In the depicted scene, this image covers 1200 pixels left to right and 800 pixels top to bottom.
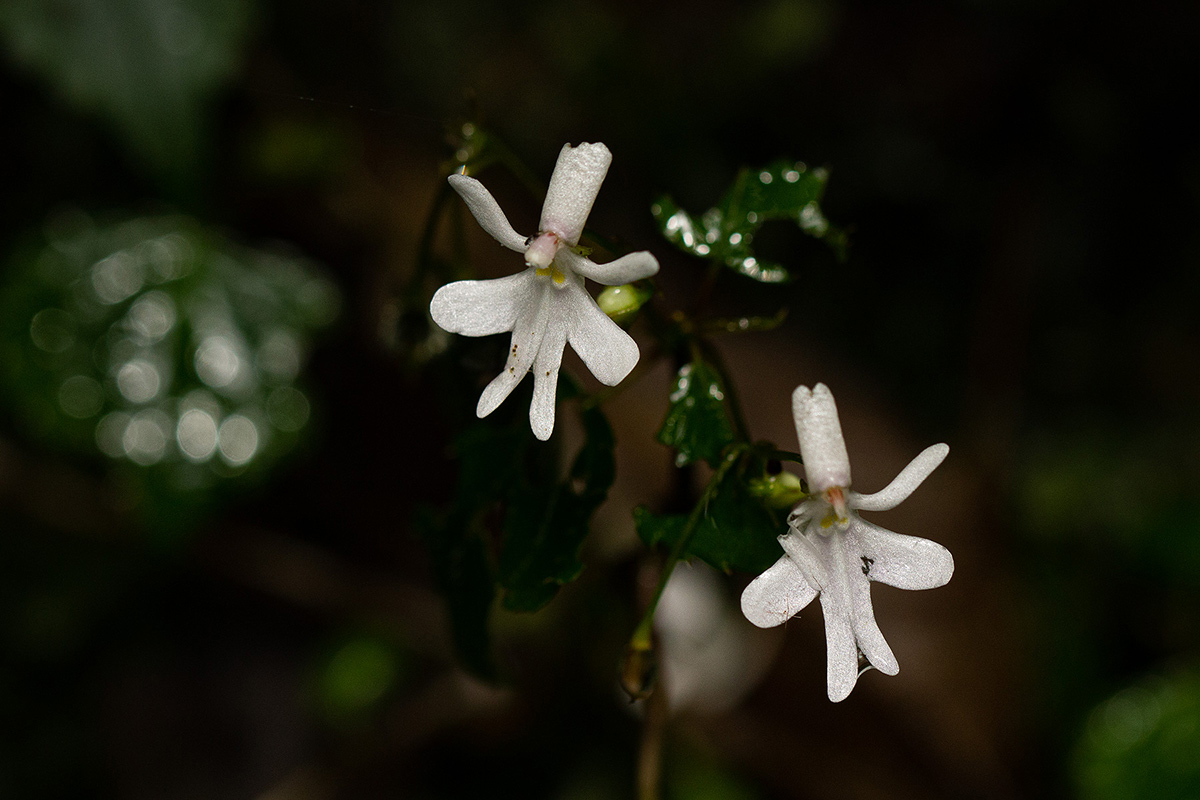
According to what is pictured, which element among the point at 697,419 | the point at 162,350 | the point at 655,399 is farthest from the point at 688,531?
the point at 162,350

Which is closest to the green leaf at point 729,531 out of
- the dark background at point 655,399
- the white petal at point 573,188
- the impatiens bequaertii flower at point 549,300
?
the impatiens bequaertii flower at point 549,300

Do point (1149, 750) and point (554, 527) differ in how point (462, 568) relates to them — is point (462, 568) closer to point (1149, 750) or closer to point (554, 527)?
→ point (554, 527)

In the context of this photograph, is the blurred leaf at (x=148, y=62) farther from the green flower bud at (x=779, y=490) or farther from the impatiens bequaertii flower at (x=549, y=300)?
the green flower bud at (x=779, y=490)

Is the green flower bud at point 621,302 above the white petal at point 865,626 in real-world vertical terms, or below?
above

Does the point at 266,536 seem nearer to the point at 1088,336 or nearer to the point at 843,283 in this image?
the point at 843,283

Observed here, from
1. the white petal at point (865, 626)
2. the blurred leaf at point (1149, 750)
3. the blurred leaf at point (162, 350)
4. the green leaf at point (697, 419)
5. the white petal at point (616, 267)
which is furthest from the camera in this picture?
the blurred leaf at point (162, 350)

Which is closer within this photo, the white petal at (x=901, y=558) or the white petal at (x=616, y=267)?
the white petal at (x=616, y=267)

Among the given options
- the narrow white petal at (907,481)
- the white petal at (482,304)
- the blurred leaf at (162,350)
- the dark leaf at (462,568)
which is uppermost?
the blurred leaf at (162,350)

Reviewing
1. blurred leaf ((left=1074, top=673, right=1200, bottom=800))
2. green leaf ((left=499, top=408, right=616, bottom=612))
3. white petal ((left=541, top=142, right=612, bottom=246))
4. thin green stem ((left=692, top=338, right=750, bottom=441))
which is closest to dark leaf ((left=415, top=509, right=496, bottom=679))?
green leaf ((left=499, top=408, right=616, bottom=612))
